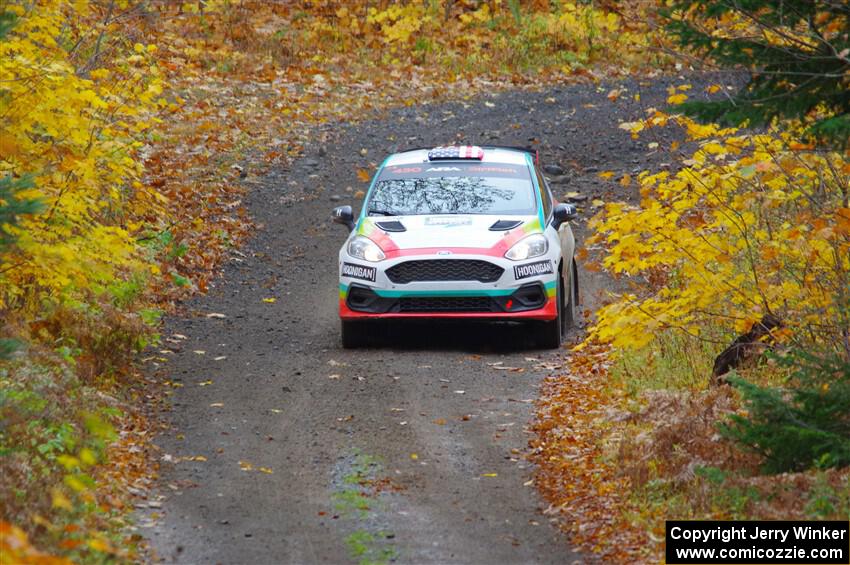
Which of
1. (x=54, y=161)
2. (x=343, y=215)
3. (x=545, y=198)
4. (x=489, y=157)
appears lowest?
(x=545, y=198)

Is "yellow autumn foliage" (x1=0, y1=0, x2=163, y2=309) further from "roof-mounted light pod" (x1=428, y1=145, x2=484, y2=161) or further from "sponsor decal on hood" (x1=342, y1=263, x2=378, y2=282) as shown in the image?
"roof-mounted light pod" (x1=428, y1=145, x2=484, y2=161)

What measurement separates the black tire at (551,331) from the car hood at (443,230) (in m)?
0.77

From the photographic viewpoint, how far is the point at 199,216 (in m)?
17.5

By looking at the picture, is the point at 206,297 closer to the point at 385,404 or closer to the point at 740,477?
the point at 385,404

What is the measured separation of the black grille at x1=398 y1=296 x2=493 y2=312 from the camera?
467 inches

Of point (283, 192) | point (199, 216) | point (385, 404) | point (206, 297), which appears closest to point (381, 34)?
point (283, 192)

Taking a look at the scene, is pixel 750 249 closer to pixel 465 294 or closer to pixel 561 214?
pixel 465 294

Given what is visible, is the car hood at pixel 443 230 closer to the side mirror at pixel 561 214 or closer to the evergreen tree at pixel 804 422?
the side mirror at pixel 561 214

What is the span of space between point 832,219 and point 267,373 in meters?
5.50

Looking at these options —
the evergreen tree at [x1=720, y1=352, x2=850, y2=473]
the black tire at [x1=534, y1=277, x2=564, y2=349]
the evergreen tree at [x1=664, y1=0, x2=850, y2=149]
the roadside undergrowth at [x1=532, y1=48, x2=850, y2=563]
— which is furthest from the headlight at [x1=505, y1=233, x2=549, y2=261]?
the evergreen tree at [x1=720, y1=352, x2=850, y2=473]

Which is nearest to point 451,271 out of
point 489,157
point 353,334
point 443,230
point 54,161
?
point 443,230

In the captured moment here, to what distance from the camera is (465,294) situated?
11805mm

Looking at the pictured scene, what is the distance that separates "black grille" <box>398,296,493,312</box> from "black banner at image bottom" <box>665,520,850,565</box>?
17.7 ft

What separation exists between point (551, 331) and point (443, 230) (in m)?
1.55
